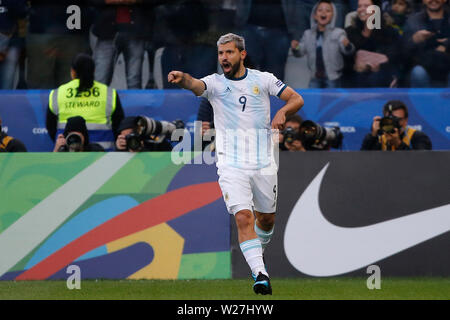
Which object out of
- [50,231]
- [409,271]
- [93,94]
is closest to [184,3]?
[93,94]

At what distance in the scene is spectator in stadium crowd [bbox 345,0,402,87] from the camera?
496 inches

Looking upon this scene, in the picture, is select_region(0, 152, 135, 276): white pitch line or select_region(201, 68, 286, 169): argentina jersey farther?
select_region(0, 152, 135, 276): white pitch line

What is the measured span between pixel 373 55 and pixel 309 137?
2242 mm

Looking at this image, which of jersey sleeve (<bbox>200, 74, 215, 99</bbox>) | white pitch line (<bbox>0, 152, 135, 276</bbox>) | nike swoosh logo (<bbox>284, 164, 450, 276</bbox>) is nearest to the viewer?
jersey sleeve (<bbox>200, 74, 215, 99</bbox>)

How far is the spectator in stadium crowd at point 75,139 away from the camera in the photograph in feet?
35.0

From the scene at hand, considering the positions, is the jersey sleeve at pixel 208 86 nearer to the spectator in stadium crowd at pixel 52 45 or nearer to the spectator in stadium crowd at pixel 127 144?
the spectator in stadium crowd at pixel 127 144

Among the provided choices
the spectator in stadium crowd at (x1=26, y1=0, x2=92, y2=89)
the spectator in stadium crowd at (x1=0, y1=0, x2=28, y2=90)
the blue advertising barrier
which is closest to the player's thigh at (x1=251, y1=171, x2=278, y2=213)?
the blue advertising barrier

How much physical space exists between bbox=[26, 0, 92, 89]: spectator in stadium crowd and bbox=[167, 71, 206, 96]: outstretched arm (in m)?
4.65

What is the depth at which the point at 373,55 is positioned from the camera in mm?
12625

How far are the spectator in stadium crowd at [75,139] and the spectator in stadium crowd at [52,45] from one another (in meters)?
2.19

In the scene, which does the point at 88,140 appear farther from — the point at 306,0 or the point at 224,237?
the point at 306,0

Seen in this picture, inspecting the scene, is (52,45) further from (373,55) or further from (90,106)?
(373,55)

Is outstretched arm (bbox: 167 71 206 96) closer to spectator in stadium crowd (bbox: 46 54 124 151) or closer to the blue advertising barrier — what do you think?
spectator in stadium crowd (bbox: 46 54 124 151)

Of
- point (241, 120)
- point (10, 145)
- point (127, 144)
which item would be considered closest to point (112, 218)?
point (127, 144)
